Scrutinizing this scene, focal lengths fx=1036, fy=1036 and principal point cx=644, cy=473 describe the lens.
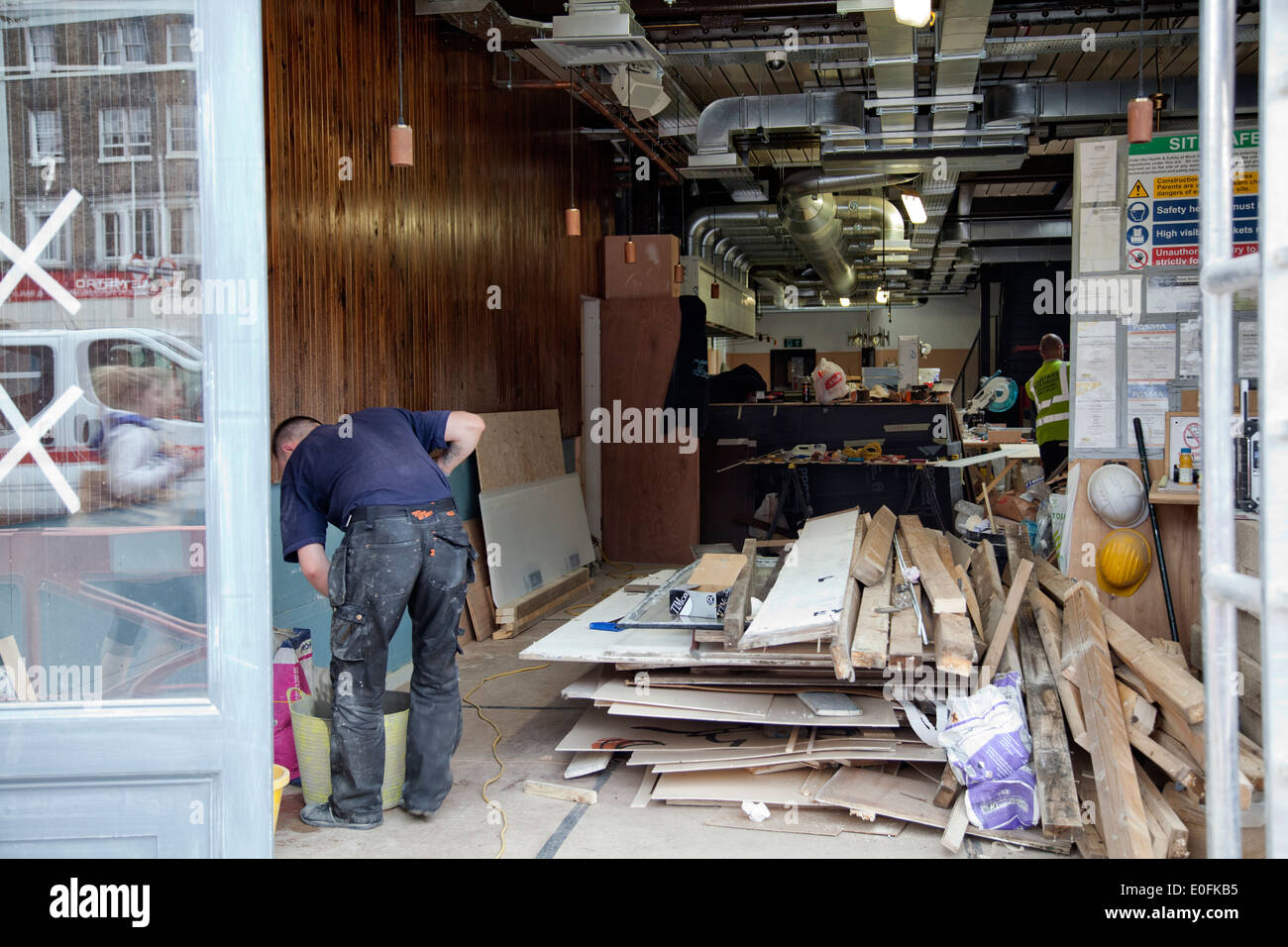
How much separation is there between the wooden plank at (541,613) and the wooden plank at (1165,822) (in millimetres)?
4089

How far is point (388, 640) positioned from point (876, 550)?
2426 millimetres

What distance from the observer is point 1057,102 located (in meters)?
7.65

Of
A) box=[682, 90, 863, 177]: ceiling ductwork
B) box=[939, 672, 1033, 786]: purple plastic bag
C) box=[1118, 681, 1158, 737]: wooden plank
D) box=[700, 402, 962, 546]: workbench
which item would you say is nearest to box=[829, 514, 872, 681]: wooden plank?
box=[939, 672, 1033, 786]: purple plastic bag

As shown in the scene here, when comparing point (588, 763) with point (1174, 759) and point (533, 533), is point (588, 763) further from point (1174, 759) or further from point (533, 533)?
point (533, 533)

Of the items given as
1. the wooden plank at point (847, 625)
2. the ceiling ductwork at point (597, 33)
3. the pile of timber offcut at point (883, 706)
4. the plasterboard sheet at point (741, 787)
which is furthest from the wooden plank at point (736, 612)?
the ceiling ductwork at point (597, 33)

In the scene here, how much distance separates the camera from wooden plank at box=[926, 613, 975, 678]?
11.8 ft

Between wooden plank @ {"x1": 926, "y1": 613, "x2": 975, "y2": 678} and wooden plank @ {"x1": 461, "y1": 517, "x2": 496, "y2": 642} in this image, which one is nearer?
wooden plank @ {"x1": 926, "y1": 613, "x2": 975, "y2": 678}

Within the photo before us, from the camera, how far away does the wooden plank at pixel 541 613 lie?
6.65 metres

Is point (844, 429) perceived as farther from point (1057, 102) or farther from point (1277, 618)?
point (1277, 618)

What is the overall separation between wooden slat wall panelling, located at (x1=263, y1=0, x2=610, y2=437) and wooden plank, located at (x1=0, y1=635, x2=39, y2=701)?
2313mm

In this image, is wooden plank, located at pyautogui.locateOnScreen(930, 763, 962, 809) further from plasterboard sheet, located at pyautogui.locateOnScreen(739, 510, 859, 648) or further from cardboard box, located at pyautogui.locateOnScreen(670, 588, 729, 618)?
cardboard box, located at pyautogui.locateOnScreen(670, 588, 729, 618)

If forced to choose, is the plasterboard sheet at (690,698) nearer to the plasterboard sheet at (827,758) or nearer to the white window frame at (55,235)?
the plasterboard sheet at (827,758)

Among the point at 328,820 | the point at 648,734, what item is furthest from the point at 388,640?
the point at 648,734
